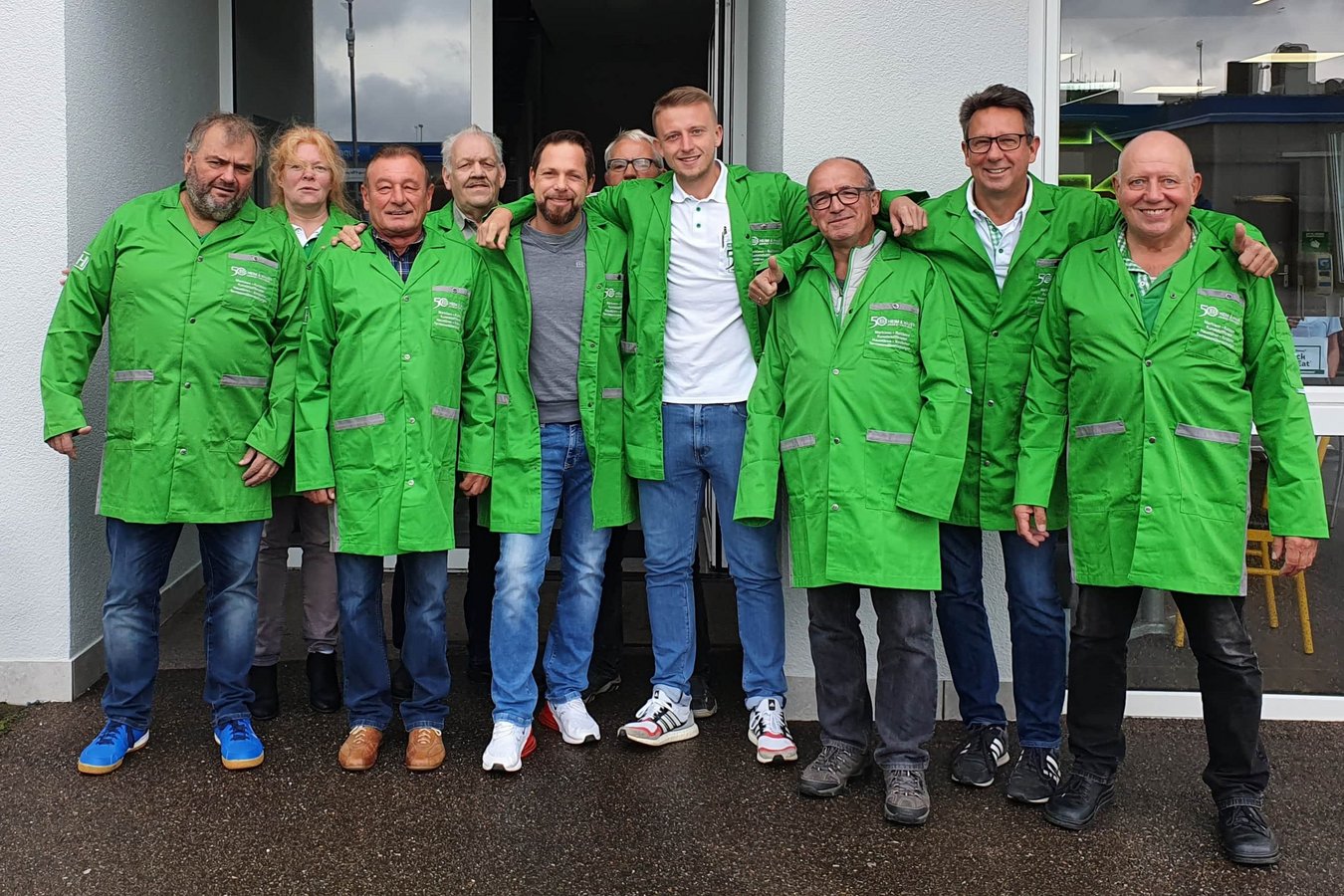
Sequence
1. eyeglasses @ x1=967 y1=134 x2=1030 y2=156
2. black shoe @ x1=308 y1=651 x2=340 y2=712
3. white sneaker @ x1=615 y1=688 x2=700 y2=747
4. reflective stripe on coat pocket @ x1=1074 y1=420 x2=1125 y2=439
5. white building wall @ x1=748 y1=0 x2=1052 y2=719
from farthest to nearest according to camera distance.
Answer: black shoe @ x1=308 y1=651 x2=340 y2=712 < white building wall @ x1=748 y1=0 x2=1052 y2=719 < white sneaker @ x1=615 y1=688 x2=700 y2=747 < eyeglasses @ x1=967 y1=134 x2=1030 y2=156 < reflective stripe on coat pocket @ x1=1074 y1=420 x2=1125 y2=439

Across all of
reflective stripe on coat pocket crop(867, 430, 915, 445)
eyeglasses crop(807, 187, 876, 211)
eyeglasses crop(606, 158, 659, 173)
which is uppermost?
eyeglasses crop(606, 158, 659, 173)

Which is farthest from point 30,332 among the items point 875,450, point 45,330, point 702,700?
point 875,450

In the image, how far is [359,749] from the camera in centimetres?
373

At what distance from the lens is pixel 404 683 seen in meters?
4.40

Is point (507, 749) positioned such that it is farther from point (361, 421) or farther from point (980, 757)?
point (980, 757)

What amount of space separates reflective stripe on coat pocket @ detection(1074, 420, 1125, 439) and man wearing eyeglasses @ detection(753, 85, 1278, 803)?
26cm

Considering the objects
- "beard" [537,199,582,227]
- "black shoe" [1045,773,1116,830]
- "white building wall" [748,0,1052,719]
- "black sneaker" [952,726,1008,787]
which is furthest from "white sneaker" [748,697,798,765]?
"white building wall" [748,0,1052,719]

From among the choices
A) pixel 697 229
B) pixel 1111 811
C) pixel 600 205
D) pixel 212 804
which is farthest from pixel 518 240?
pixel 1111 811

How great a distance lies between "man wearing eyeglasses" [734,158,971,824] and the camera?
3.42 meters

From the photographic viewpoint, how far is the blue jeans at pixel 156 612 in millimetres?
3736

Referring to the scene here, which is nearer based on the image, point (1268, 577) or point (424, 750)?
point (424, 750)

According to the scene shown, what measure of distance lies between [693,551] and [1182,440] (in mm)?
1604

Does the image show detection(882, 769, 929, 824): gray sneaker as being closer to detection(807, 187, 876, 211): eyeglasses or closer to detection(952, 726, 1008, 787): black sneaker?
detection(952, 726, 1008, 787): black sneaker

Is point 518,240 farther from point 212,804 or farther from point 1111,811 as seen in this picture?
point 1111,811
